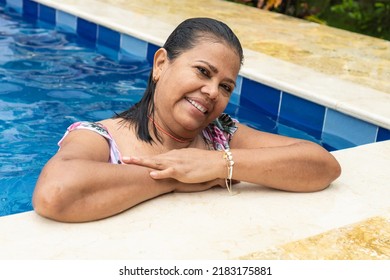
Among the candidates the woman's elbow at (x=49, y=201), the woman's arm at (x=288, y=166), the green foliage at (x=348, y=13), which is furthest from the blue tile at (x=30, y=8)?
the woman's elbow at (x=49, y=201)

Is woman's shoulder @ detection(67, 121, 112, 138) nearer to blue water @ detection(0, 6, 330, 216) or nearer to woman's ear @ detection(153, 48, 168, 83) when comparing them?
woman's ear @ detection(153, 48, 168, 83)

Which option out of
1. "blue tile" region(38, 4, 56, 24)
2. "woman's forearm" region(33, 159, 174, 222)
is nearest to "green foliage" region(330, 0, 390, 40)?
"blue tile" region(38, 4, 56, 24)

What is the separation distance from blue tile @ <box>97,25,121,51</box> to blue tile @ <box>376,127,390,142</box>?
9.51 ft

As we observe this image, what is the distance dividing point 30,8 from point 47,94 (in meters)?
2.86

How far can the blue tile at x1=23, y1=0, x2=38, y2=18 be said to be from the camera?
7688mm

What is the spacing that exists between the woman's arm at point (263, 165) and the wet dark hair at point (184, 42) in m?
0.27

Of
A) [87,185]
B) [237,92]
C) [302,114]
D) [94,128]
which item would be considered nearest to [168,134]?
[94,128]

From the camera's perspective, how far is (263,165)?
114 inches

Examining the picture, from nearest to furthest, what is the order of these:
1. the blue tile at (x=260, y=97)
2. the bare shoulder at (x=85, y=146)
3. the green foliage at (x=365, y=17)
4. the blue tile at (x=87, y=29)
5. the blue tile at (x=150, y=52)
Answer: the bare shoulder at (x=85, y=146), the blue tile at (x=260, y=97), the blue tile at (x=150, y=52), the blue tile at (x=87, y=29), the green foliage at (x=365, y=17)

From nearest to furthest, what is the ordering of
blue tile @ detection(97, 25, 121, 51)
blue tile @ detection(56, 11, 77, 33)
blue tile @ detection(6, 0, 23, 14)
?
blue tile @ detection(97, 25, 121, 51)
blue tile @ detection(56, 11, 77, 33)
blue tile @ detection(6, 0, 23, 14)

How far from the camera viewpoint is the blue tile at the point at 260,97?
16.7 feet

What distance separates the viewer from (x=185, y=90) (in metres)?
2.81

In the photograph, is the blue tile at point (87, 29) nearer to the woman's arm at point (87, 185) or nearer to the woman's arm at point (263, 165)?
the woman's arm at point (263, 165)

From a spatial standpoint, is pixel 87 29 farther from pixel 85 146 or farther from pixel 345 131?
pixel 85 146
